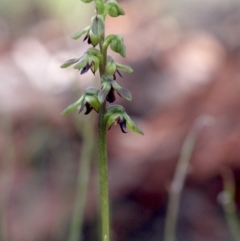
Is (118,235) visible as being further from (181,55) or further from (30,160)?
(181,55)

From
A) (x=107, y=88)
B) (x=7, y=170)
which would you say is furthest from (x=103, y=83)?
(x=7, y=170)

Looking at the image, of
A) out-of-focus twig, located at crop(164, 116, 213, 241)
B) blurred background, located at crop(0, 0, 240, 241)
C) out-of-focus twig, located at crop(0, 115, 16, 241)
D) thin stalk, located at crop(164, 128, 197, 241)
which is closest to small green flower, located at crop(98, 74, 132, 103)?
blurred background, located at crop(0, 0, 240, 241)

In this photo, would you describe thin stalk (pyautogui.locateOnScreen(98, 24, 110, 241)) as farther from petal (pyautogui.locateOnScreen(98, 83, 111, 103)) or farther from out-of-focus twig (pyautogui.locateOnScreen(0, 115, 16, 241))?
out-of-focus twig (pyautogui.locateOnScreen(0, 115, 16, 241))

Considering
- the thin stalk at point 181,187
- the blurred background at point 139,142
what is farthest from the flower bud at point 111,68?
the thin stalk at point 181,187

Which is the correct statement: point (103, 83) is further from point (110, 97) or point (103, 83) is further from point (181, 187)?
point (181, 187)

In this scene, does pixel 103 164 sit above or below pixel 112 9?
below

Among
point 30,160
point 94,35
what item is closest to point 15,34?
point 30,160
